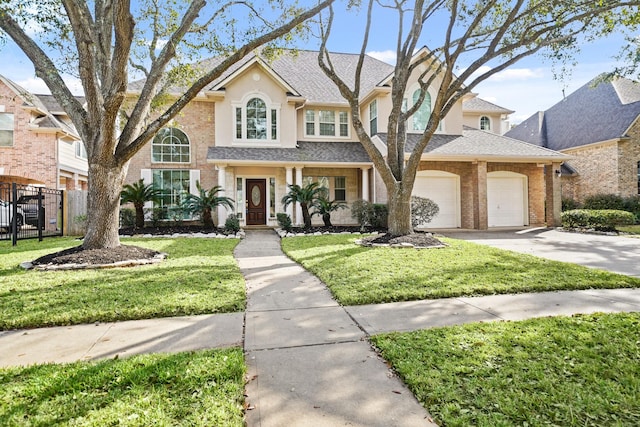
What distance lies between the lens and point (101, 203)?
24.6 feet

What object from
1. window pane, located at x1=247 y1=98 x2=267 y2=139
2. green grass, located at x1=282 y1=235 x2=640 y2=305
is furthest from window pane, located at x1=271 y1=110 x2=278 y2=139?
green grass, located at x1=282 y1=235 x2=640 y2=305

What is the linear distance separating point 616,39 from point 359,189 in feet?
36.6

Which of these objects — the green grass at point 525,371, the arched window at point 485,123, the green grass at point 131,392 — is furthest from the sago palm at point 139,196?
the arched window at point 485,123

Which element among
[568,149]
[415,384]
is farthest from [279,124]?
[568,149]

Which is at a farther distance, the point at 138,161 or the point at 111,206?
the point at 138,161

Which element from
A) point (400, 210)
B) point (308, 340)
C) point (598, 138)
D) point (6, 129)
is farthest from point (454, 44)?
point (6, 129)

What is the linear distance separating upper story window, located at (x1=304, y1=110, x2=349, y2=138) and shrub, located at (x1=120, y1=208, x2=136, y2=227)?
8.72m

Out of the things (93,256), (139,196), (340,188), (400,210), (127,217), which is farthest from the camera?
(340,188)

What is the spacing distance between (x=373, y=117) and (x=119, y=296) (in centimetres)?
1404

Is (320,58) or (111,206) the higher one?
(320,58)

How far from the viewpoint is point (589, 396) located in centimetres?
229

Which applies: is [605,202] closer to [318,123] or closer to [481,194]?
[481,194]

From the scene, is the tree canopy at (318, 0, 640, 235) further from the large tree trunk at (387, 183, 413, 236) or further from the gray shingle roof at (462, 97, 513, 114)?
the gray shingle roof at (462, 97, 513, 114)

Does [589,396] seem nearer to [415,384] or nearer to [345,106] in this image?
[415,384]
